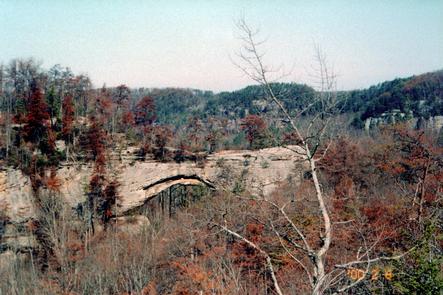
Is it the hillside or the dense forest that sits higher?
the hillside

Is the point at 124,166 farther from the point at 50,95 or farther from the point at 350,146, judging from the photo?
the point at 350,146

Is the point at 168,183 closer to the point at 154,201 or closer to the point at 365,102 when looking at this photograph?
the point at 154,201

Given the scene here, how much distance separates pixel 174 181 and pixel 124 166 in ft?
11.3

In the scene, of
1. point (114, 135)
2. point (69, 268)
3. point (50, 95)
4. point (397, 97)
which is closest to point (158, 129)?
point (114, 135)

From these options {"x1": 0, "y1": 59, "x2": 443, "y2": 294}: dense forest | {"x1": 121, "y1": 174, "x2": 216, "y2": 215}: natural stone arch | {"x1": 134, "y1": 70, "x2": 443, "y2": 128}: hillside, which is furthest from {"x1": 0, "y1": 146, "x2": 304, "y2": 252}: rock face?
{"x1": 134, "y1": 70, "x2": 443, "y2": 128}: hillside

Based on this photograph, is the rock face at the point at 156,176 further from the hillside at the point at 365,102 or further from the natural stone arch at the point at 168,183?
the hillside at the point at 365,102

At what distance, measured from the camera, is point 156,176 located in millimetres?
25719

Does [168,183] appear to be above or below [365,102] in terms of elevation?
below

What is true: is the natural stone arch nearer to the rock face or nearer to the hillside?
the rock face

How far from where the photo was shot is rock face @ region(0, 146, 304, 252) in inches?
925

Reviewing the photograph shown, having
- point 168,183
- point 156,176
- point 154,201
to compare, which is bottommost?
point 154,201

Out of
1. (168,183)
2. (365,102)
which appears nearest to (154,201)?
(168,183)

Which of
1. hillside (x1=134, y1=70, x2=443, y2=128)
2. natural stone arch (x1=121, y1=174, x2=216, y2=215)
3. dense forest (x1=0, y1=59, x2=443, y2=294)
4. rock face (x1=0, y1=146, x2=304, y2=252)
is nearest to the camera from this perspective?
dense forest (x1=0, y1=59, x2=443, y2=294)

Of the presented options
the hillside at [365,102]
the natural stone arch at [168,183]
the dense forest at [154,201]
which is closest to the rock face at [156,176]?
the natural stone arch at [168,183]
